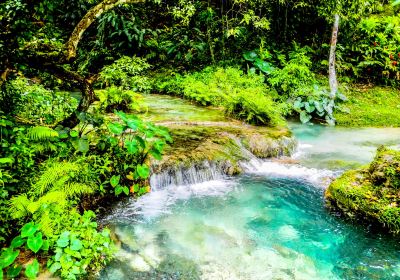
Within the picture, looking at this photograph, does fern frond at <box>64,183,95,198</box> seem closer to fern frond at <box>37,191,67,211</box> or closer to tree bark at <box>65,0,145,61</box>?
fern frond at <box>37,191,67,211</box>

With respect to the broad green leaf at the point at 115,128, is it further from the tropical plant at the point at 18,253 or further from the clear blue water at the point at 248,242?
the tropical plant at the point at 18,253

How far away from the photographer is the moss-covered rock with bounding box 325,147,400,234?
474cm

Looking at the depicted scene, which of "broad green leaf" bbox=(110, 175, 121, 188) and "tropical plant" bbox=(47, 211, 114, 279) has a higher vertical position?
"broad green leaf" bbox=(110, 175, 121, 188)

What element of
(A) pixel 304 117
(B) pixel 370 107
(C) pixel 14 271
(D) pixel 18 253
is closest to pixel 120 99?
(D) pixel 18 253

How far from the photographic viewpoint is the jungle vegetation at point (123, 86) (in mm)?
3895

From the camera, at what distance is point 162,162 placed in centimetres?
599

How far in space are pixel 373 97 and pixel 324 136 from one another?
4.82 meters

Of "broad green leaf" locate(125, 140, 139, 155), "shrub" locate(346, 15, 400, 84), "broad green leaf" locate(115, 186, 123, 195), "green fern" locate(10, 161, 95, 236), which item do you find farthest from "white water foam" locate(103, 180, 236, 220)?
"shrub" locate(346, 15, 400, 84)

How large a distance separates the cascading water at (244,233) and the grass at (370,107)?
16.9 ft

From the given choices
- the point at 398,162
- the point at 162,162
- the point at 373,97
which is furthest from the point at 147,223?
the point at 373,97

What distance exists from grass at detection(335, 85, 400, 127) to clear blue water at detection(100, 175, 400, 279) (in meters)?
6.45

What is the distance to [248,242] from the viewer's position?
4582 mm

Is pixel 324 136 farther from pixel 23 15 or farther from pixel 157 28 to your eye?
pixel 157 28

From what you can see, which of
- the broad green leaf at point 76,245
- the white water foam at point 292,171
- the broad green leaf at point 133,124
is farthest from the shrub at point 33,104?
the white water foam at point 292,171
